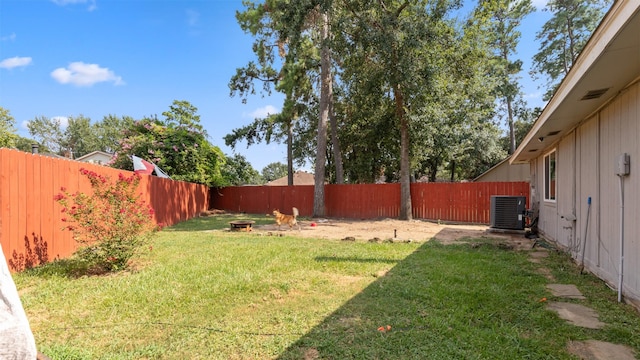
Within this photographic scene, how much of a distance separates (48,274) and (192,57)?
10685 mm

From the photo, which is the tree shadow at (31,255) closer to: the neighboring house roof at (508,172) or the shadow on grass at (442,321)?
the shadow on grass at (442,321)

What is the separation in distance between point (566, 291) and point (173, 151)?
1591cm

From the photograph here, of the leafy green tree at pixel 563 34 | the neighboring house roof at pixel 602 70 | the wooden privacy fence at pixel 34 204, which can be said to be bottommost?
the wooden privacy fence at pixel 34 204

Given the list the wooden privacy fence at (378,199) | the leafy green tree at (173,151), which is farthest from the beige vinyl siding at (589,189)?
the leafy green tree at (173,151)

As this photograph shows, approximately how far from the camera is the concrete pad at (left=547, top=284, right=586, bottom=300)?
144 inches

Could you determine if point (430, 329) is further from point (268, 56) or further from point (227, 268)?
point (268, 56)

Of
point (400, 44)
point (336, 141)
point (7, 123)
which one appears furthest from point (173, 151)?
point (7, 123)

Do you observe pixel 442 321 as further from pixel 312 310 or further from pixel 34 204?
pixel 34 204

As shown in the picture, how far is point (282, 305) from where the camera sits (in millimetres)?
3396

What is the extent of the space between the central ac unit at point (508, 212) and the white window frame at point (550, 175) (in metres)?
0.61

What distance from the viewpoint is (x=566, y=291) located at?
3.84 metres

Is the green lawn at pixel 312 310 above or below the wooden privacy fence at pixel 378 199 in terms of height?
below

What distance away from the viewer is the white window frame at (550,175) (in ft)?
23.2

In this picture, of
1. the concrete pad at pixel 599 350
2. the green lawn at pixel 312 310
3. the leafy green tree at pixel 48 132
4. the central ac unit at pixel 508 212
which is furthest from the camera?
the leafy green tree at pixel 48 132
